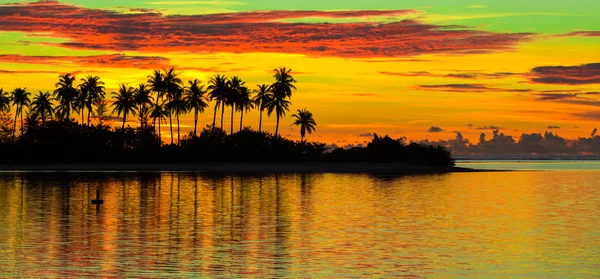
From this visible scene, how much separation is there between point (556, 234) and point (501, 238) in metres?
3.49

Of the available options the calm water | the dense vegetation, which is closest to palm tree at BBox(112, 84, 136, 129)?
the dense vegetation

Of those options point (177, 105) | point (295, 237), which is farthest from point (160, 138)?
point (295, 237)

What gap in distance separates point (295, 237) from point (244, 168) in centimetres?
12670

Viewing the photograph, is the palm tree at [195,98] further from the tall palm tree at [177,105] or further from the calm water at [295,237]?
the calm water at [295,237]

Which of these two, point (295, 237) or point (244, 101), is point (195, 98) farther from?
point (295, 237)

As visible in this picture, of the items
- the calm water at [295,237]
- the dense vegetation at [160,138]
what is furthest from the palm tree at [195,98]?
the calm water at [295,237]

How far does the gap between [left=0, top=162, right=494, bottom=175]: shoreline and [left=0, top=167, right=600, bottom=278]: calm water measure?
8577 cm

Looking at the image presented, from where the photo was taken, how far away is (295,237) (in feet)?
137

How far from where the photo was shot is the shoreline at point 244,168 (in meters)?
158

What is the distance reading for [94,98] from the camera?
188m

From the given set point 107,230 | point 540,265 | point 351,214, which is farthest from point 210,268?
point 351,214

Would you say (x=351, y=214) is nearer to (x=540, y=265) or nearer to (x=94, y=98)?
(x=540, y=265)

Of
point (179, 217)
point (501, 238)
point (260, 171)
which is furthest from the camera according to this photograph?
point (260, 171)

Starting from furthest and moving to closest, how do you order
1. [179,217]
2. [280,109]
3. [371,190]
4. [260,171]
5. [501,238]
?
[280,109] → [260,171] → [371,190] → [179,217] → [501,238]
